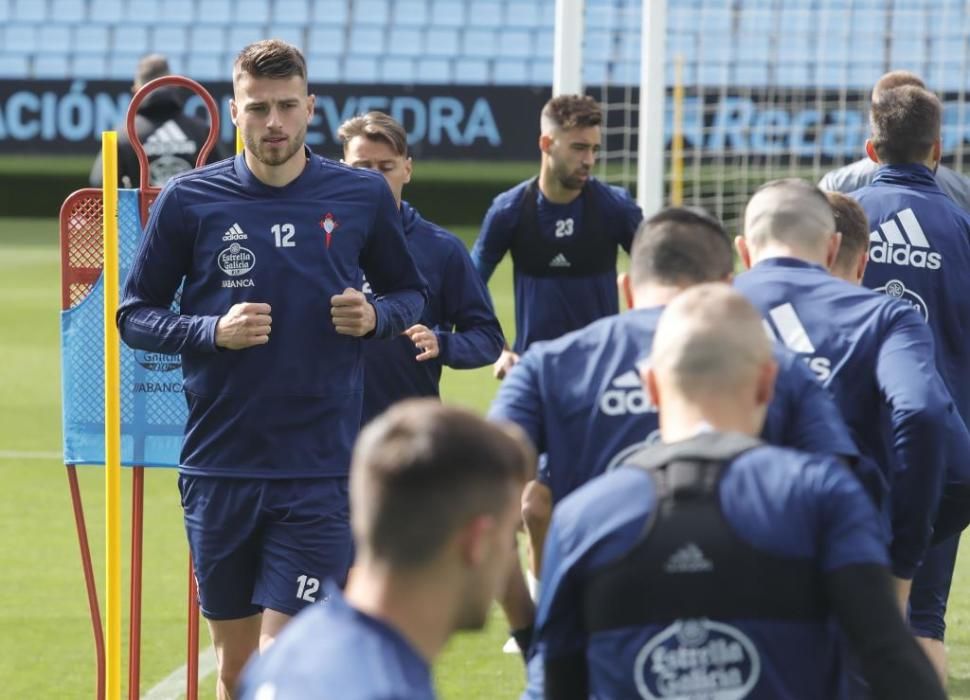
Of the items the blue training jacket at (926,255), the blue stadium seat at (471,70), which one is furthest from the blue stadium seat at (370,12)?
the blue training jacket at (926,255)

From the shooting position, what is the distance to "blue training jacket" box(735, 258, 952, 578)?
380 cm

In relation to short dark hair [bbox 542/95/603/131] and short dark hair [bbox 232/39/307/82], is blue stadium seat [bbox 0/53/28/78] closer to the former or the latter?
short dark hair [bbox 542/95/603/131]

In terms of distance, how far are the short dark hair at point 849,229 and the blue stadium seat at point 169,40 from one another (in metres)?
23.5

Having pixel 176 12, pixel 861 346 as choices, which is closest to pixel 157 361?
pixel 861 346

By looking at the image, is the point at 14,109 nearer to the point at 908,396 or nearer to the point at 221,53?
the point at 221,53

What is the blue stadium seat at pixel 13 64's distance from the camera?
26.1 meters

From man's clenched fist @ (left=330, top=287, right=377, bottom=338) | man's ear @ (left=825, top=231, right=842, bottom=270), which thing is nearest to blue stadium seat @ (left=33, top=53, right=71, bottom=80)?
man's clenched fist @ (left=330, top=287, right=377, bottom=338)

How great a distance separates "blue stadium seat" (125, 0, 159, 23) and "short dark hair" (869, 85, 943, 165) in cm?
2355

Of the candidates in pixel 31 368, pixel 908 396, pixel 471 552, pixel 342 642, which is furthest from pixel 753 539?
pixel 31 368

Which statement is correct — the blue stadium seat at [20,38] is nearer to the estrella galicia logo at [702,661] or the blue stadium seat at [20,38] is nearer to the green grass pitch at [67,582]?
the green grass pitch at [67,582]

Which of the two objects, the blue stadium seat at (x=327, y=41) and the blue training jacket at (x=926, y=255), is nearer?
the blue training jacket at (x=926, y=255)

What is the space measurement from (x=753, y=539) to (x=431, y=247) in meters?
3.22

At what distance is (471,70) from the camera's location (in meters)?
25.9

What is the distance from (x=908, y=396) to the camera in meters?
3.79
